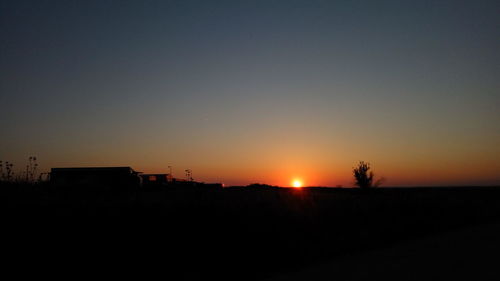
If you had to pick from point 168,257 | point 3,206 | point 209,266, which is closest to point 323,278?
point 209,266

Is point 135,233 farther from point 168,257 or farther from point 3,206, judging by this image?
point 3,206

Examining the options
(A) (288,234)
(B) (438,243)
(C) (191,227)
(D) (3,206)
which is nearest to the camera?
(D) (3,206)

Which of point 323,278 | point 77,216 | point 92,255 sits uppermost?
point 77,216

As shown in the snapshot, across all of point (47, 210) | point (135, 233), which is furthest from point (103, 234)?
point (47, 210)

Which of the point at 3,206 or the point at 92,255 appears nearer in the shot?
the point at 92,255

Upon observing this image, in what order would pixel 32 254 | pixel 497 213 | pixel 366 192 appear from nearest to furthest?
pixel 32 254 < pixel 497 213 < pixel 366 192

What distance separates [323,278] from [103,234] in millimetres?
4590

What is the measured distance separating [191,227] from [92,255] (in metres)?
2.67

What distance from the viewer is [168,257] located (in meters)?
9.51

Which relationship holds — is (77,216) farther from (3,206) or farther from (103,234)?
(3,206)

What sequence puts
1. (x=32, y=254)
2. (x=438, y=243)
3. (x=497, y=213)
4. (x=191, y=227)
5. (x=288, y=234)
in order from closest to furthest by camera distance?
1. (x=32, y=254)
2. (x=191, y=227)
3. (x=288, y=234)
4. (x=438, y=243)
5. (x=497, y=213)

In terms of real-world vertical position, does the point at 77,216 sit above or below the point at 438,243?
above

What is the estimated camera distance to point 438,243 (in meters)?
13.9

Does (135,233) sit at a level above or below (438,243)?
above
